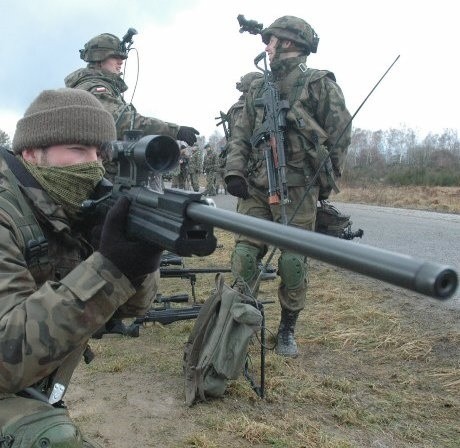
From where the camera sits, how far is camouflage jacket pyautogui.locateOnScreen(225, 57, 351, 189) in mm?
4734

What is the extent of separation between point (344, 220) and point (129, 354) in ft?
7.05

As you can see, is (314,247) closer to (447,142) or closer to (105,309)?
(105,309)

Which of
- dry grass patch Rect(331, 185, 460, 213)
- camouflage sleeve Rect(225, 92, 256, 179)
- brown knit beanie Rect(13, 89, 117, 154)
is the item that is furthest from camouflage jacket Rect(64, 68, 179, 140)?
dry grass patch Rect(331, 185, 460, 213)

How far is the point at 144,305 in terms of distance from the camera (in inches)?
98.3

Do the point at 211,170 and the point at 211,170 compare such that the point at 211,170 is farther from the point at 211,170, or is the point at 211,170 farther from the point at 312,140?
the point at 312,140

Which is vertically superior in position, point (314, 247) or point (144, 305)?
point (314, 247)

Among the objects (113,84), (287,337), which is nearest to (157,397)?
(287,337)

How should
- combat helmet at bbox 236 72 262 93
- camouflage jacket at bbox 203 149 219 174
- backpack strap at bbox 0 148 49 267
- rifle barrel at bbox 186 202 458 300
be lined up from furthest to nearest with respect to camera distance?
1. camouflage jacket at bbox 203 149 219 174
2. combat helmet at bbox 236 72 262 93
3. backpack strap at bbox 0 148 49 267
4. rifle barrel at bbox 186 202 458 300

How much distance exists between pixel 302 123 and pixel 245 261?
1176 mm

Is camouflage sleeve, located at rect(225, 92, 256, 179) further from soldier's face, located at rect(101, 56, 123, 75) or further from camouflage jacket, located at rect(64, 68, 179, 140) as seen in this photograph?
soldier's face, located at rect(101, 56, 123, 75)

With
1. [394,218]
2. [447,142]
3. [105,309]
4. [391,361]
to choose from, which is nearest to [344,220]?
[391,361]

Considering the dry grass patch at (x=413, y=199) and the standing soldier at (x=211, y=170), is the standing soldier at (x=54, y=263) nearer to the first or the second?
the dry grass patch at (x=413, y=199)

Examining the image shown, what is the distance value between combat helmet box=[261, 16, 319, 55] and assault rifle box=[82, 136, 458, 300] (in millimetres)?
3068

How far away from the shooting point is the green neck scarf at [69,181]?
217cm
